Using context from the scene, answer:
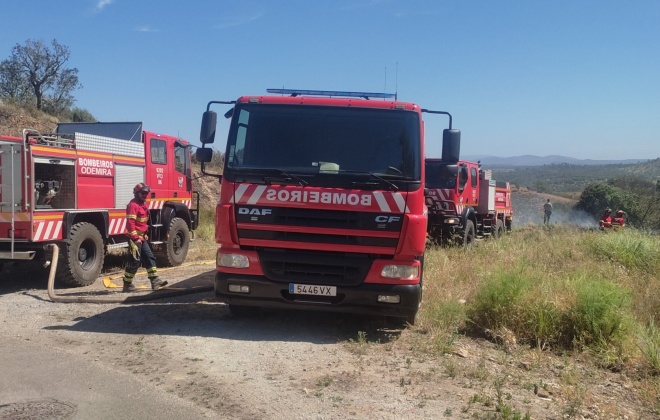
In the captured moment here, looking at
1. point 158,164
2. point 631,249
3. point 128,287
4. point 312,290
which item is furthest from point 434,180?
point 312,290

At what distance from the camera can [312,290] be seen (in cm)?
673

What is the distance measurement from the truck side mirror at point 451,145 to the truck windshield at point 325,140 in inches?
24.8

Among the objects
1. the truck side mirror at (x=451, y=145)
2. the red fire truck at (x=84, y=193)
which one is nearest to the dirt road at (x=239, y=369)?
the red fire truck at (x=84, y=193)

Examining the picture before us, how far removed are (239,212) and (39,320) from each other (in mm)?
3118

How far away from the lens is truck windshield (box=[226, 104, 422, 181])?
6863 millimetres

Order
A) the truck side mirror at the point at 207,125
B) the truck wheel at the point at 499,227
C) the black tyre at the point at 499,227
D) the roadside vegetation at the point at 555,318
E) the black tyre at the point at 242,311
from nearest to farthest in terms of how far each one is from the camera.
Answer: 1. the roadside vegetation at the point at 555,318
2. the truck side mirror at the point at 207,125
3. the black tyre at the point at 242,311
4. the black tyre at the point at 499,227
5. the truck wheel at the point at 499,227

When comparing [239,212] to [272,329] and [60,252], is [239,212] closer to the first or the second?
[272,329]

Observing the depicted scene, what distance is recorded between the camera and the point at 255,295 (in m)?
6.83

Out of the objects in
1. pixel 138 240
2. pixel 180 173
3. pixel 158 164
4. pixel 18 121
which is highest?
pixel 18 121

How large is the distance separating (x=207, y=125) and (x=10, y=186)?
362cm

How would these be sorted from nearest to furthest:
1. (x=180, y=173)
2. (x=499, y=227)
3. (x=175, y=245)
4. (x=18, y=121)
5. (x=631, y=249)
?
(x=631, y=249) → (x=175, y=245) → (x=180, y=173) → (x=499, y=227) → (x=18, y=121)

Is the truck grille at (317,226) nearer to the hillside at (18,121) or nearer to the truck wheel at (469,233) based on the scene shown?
the truck wheel at (469,233)

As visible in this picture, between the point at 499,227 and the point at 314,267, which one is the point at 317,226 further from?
the point at 499,227

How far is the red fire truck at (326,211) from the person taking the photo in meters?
6.63
